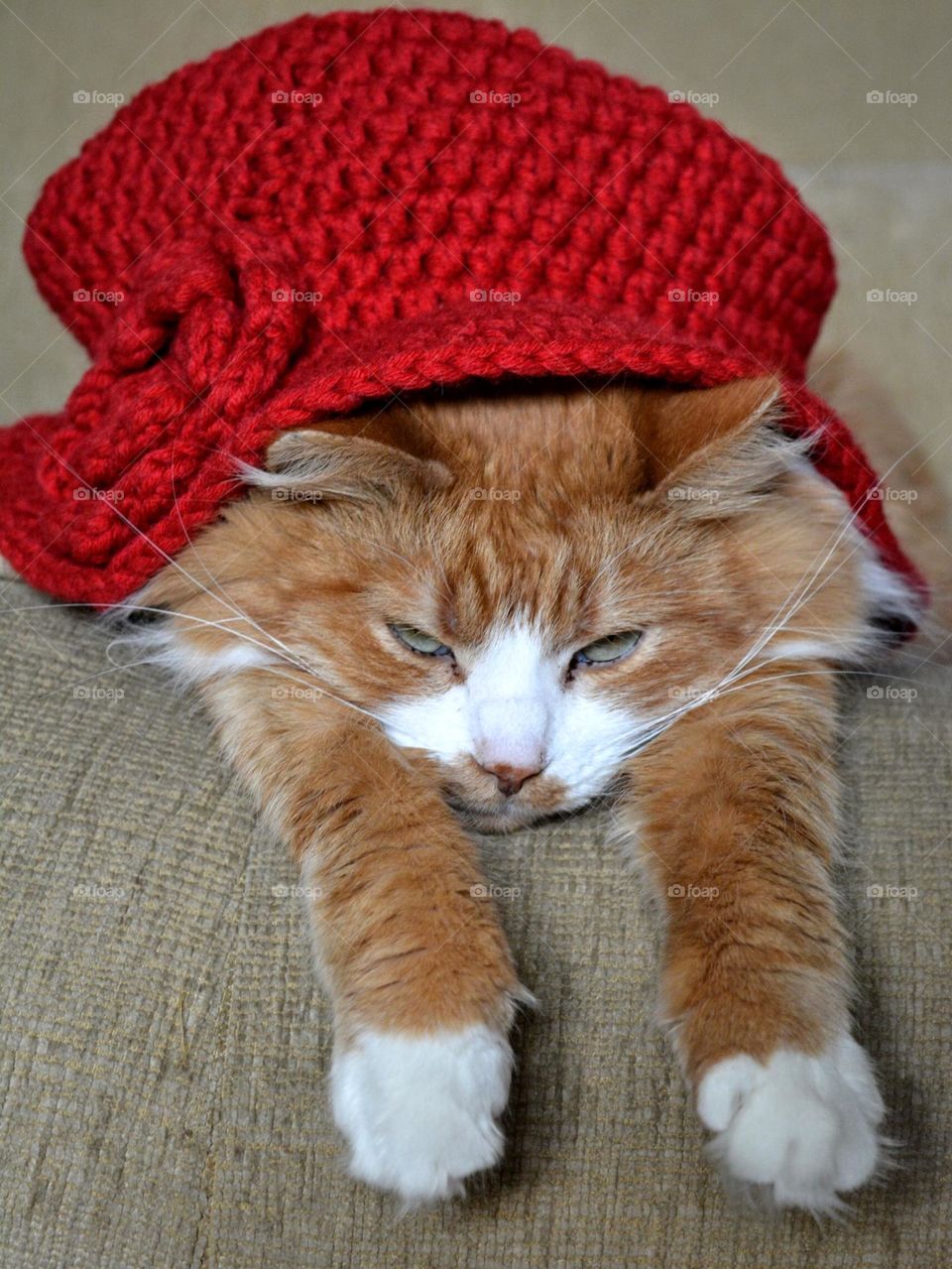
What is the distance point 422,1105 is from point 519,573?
62cm

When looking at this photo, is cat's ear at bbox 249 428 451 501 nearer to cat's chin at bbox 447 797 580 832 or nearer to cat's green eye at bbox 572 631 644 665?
cat's green eye at bbox 572 631 644 665

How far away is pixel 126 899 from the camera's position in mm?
1159

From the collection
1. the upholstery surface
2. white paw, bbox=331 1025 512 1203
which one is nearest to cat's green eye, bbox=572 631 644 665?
the upholstery surface

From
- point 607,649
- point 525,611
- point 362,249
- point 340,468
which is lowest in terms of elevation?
point 607,649


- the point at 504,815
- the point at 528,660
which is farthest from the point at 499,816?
the point at 528,660

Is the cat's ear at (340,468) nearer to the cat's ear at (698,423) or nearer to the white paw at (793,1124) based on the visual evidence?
the cat's ear at (698,423)

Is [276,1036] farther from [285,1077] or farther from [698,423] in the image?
[698,423]

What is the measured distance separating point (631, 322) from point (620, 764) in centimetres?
54

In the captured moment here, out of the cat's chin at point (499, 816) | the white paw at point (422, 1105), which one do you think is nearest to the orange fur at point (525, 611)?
the cat's chin at point (499, 816)

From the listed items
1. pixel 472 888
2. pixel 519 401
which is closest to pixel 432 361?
pixel 519 401

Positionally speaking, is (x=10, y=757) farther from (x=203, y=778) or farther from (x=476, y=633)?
(x=476, y=633)

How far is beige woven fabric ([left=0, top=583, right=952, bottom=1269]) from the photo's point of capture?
3.46 feet

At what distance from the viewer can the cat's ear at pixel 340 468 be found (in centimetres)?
125

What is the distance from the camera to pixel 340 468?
1.31m
